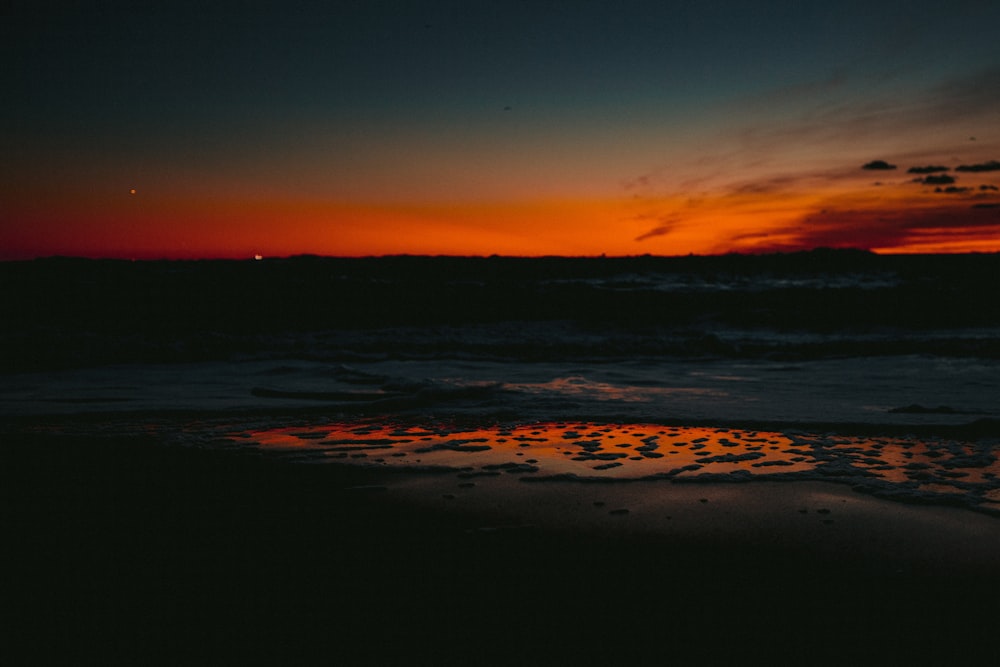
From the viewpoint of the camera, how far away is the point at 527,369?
941 centimetres

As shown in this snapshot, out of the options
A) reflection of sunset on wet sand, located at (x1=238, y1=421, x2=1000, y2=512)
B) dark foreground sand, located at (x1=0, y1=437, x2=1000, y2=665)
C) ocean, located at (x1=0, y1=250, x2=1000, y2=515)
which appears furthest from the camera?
ocean, located at (x1=0, y1=250, x2=1000, y2=515)

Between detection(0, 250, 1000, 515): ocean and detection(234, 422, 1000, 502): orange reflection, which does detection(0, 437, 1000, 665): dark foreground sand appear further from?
detection(0, 250, 1000, 515): ocean

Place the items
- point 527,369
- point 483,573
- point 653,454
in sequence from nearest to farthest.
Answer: point 483,573
point 653,454
point 527,369

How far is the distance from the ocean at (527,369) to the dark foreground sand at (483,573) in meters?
0.55

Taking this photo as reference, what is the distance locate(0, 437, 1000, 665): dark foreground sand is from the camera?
1937 mm

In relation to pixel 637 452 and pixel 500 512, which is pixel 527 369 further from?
pixel 500 512

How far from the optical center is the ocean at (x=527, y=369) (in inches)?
170

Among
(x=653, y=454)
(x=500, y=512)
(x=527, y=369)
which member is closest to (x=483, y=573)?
(x=500, y=512)

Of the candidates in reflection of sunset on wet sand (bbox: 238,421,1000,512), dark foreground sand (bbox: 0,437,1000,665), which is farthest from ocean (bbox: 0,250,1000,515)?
dark foreground sand (bbox: 0,437,1000,665)

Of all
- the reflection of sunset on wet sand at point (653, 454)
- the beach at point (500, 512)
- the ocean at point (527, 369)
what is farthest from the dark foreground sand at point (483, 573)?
the ocean at point (527, 369)

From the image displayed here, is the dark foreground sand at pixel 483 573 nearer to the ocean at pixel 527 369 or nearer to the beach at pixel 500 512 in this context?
the beach at pixel 500 512

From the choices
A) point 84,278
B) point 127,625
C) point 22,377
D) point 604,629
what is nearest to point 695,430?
point 604,629

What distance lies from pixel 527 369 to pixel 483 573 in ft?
22.9

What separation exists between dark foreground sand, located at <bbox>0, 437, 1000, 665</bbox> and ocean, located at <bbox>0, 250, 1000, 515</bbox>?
551mm
